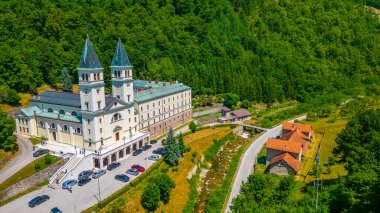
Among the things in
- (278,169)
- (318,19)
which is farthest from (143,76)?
(318,19)

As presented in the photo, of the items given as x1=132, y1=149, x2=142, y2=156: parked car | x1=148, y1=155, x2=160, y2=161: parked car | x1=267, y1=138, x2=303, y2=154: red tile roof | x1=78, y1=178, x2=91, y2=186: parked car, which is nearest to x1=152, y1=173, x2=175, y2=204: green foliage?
x1=148, y1=155, x2=160, y2=161: parked car

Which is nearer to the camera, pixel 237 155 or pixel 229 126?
pixel 237 155

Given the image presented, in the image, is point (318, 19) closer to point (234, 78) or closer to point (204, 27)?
point (204, 27)

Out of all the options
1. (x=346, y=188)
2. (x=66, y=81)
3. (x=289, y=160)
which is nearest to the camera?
(x=346, y=188)

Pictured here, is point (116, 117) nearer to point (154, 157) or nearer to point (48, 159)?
point (154, 157)

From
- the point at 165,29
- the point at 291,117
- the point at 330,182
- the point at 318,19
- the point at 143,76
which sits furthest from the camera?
the point at 318,19

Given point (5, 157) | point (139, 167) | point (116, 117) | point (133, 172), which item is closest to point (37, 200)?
point (5, 157)
